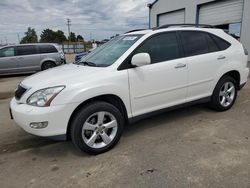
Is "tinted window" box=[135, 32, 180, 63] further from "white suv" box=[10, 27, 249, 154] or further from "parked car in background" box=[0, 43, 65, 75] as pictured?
"parked car in background" box=[0, 43, 65, 75]

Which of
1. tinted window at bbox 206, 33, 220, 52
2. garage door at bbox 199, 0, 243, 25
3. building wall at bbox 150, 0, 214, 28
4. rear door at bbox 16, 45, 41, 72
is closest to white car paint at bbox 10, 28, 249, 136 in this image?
tinted window at bbox 206, 33, 220, 52

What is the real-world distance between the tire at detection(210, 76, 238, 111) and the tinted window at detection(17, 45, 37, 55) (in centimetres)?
1038

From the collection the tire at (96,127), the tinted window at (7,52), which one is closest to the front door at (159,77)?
the tire at (96,127)

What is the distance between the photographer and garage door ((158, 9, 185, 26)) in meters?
17.3

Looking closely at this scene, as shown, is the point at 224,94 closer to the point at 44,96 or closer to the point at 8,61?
the point at 44,96

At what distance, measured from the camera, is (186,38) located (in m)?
4.35

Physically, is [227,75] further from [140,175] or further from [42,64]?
[42,64]

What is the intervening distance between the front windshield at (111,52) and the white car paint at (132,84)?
0.45 ft

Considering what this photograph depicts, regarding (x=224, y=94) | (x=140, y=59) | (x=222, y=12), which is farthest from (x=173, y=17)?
(x=140, y=59)

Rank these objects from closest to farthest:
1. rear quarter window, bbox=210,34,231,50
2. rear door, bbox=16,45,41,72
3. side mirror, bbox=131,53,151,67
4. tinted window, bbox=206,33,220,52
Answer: side mirror, bbox=131,53,151,67, tinted window, bbox=206,33,220,52, rear quarter window, bbox=210,34,231,50, rear door, bbox=16,45,41,72

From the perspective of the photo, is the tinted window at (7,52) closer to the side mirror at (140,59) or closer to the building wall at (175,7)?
the side mirror at (140,59)

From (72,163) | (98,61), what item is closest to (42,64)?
(98,61)

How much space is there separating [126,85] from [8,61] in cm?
1049

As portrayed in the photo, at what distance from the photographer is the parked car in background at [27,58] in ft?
39.9
